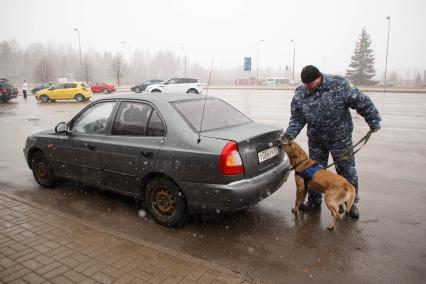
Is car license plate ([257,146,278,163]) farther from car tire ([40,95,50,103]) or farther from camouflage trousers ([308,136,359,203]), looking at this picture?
car tire ([40,95,50,103])

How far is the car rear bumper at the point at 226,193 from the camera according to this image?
3.85m

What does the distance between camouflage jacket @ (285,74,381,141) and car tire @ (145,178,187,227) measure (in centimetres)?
194

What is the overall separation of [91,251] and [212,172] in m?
1.51

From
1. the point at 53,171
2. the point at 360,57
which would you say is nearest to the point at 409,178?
the point at 53,171

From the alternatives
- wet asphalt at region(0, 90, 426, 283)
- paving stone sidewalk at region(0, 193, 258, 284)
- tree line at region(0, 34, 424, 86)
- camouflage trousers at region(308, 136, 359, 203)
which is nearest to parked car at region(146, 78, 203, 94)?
wet asphalt at region(0, 90, 426, 283)

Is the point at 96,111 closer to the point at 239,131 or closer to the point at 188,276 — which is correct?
the point at 239,131

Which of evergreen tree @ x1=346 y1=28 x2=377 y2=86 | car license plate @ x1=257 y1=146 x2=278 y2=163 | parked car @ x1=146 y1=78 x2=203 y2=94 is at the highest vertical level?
evergreen tree @ x1=346 y1=28 x2=377 y2=86

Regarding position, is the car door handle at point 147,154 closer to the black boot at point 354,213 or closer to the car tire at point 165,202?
the car tire at point 165,202

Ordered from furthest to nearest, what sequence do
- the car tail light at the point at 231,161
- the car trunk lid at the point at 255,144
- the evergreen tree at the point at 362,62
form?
the evergreen tree at the point at 362,62 < the car trunk lid at the point at 255,144 < the car tail light at the point at 231,161

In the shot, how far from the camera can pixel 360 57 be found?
6931 centimetres

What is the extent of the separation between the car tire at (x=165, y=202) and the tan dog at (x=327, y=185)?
150cm

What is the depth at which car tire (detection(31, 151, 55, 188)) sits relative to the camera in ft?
18.9

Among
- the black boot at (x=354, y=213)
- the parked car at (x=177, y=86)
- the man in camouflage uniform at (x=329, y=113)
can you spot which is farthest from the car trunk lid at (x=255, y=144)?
the parked car at (x=177, y=86)

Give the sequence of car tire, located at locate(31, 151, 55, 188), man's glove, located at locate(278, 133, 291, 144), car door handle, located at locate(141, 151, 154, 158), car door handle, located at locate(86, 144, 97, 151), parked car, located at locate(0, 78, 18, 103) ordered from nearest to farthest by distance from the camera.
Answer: car door handle, located at locate(141, 151, 154, 158) → man's glove, located at locate(278, 133, 291, 144) → car door handle, located at locate(86, 144, 97, 151) → car tire, located at locate(31, 151, 55, 188) → parked car, located at locate(0, 78, 18, 103)
